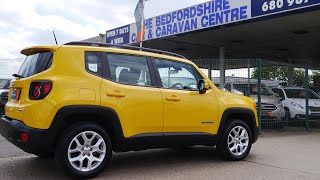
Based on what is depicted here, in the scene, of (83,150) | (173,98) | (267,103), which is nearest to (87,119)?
(83,150)

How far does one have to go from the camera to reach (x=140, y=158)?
750 centimetres

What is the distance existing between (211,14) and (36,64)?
10192 millimetres

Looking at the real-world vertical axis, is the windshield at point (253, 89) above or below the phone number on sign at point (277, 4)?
below

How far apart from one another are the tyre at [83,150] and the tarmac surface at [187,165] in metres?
0.33

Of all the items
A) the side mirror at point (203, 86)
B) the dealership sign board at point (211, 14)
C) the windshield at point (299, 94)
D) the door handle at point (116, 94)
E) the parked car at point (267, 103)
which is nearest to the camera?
the door handle at point (116, 94)

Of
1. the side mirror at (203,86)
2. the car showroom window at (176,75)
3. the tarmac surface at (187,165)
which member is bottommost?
the tarmac surface at (187,165)

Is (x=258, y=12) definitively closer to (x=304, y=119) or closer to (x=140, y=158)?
(x=304, y=119)

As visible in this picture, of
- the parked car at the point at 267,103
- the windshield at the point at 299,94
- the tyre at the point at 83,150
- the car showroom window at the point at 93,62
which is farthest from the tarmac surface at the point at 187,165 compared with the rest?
the windshield at the point at 299,94

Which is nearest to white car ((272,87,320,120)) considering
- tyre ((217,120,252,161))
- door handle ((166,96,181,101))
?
tyre ((217,120,252,161))

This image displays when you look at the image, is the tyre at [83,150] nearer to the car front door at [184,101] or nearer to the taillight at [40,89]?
the taillight at [40,89]

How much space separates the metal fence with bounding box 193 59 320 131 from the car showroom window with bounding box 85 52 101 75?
664cm

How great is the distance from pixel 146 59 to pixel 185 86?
2.75ft

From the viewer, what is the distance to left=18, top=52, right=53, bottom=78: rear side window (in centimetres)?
567

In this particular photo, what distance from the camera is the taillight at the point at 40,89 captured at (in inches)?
213
